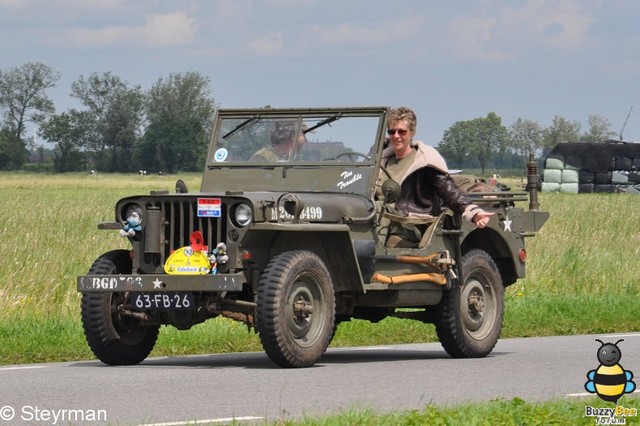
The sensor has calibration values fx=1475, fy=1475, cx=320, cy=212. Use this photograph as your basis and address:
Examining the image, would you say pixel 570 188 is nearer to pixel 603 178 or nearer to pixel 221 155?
pixel 603 178

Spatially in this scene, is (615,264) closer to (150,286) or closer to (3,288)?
(3,288)

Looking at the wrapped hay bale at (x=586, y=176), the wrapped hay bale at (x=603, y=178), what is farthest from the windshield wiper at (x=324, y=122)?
the wrapped hay bale at (x=586, y=176)

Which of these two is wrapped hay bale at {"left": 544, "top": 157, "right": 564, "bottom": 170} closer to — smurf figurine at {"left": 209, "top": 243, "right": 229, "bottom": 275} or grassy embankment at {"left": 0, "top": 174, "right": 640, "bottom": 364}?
grassy embankment at {"left": 0, "top": 174, "right": 640, "bottom": 364}

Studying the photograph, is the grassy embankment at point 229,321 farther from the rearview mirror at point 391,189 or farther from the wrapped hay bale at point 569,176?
the wrapped hay bale at point 569,176

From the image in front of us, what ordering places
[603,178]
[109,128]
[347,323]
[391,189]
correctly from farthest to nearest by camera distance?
1. [109,128]
2. [603,178]
3. [347,323]
4. [391,189]

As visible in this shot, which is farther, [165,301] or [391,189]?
[391,189]

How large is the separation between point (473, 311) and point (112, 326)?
3.46 m

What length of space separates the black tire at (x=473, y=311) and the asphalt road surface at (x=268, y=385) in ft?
0.60

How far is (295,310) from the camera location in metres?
11.4

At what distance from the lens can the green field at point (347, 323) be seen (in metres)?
13.5

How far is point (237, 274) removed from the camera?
11031 millimetres

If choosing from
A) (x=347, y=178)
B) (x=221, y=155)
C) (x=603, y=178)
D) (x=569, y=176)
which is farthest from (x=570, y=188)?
(x=347, y=178)

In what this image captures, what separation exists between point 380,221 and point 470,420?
4.58 m

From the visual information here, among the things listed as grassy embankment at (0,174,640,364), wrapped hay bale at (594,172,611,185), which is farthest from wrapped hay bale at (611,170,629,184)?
grassy embankment at (0,174,640,364)
